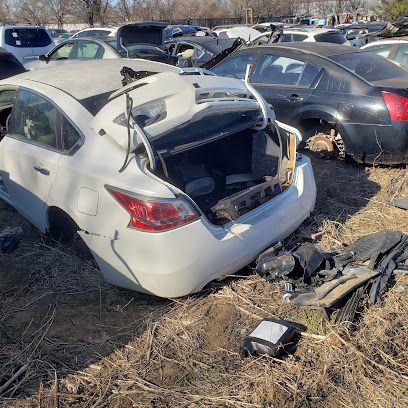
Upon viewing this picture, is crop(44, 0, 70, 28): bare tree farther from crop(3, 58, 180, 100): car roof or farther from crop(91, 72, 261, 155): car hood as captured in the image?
crop(91, 72, 261, 155): car hood

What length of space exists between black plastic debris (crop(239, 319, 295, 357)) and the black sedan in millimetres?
3351

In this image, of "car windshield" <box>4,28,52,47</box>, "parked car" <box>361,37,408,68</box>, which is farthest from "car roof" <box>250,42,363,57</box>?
"car windshield" <box>4,28,52,47</box>

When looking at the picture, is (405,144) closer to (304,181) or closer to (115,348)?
(304,181)

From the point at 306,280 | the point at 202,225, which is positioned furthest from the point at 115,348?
the point at 306,280

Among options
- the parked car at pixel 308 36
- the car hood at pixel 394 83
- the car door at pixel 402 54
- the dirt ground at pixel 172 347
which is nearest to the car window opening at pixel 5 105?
the dirt ground at pixel 172 347

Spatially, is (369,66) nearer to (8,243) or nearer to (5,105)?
(5,105)

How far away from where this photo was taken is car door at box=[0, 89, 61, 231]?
3938 mm

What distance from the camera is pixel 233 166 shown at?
180 inches

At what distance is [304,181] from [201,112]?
3.85 feet

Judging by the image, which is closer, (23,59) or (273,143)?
(273,143)

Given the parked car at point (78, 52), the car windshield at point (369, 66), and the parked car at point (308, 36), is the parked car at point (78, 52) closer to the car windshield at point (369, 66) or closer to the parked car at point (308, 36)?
the parked car at point (308, 36)

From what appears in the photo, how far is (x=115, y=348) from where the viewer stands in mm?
3148

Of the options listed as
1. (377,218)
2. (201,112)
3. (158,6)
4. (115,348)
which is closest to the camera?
(115,348)

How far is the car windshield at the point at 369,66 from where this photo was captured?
6.18 meters
